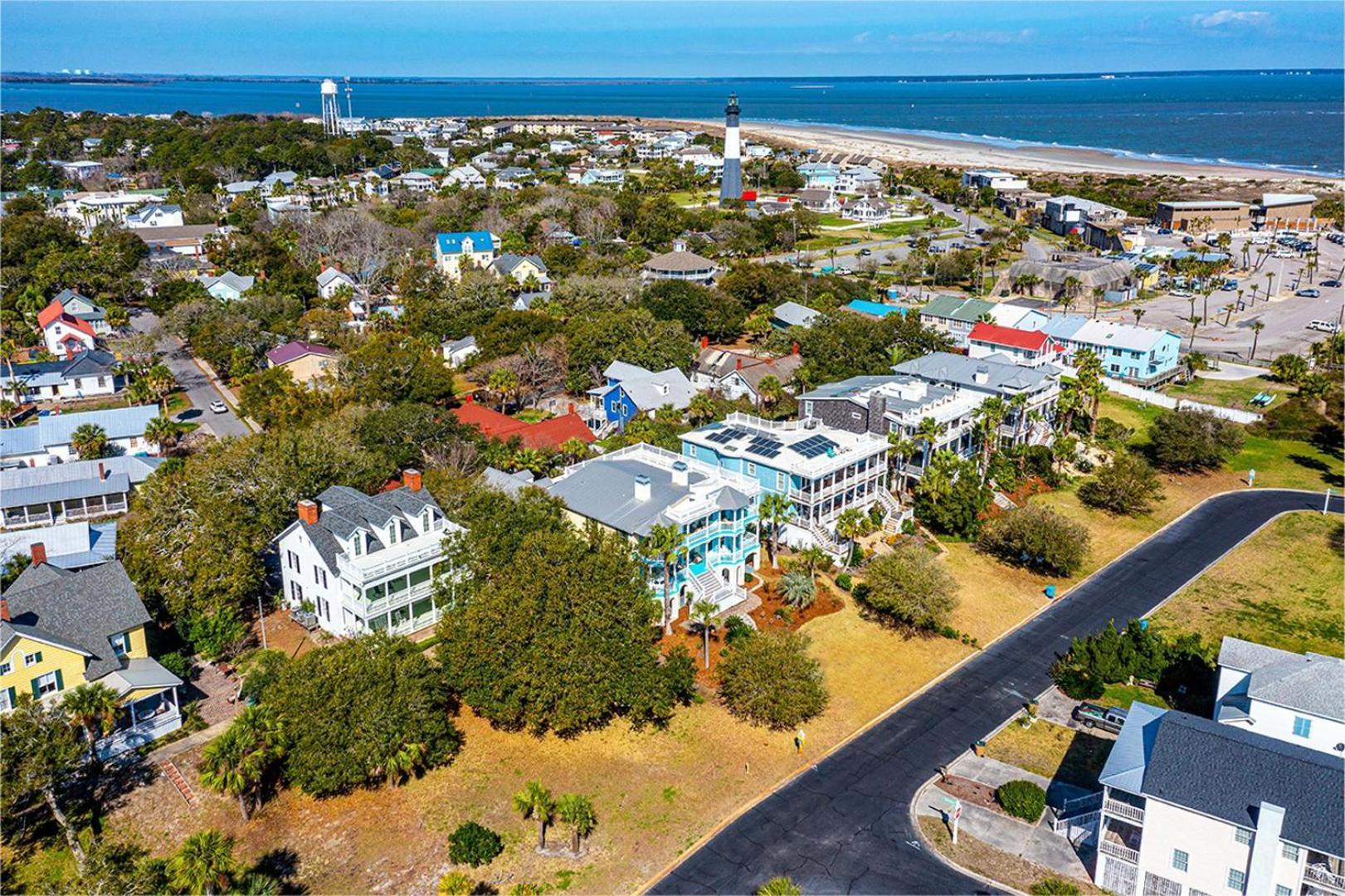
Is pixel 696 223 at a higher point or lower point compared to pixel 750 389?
higher

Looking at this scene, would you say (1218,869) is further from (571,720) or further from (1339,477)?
(1339,477)

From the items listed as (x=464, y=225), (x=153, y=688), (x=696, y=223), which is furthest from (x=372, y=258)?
(x=153, y=688)

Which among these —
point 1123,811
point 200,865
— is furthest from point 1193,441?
point 200,865

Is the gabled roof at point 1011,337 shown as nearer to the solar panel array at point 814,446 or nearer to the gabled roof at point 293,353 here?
the solar panel array at point 814,446

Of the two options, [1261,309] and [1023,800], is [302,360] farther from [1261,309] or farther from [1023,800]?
[1261,309]

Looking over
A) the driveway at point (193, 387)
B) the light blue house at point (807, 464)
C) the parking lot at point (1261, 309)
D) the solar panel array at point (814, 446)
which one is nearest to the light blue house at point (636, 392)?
the light blue house at point (807, 464)

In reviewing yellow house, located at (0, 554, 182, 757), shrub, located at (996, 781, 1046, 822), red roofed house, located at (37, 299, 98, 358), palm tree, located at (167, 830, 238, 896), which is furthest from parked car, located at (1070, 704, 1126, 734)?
red roofed house, located at (37, 299, 98, 358)
